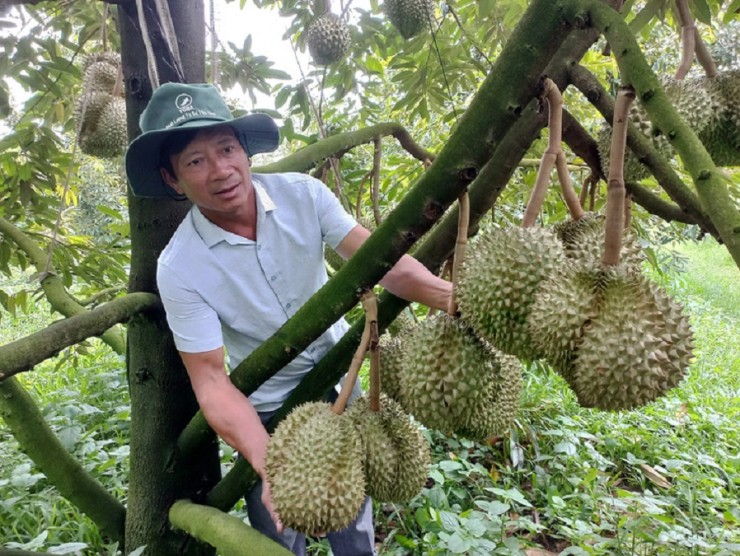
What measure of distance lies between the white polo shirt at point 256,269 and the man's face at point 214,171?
0.08m

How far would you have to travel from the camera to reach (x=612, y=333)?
39.8 inches

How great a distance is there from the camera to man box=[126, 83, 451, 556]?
164 centimetres

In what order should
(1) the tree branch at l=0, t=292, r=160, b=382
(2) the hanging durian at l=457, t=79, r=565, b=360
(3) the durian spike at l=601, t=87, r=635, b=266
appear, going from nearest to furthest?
1. (3) the durian spike at l=601, t=87, r=635, b=266
2. (2) the hanging durian at l=457, t=79, r=565, b=360
3. (1) the tree branch at l=0, t=292, r=160, b=382

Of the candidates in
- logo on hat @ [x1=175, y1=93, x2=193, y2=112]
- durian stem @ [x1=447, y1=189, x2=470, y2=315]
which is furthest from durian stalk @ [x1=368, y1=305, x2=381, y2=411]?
logo on hat @ [x1=175, y1=93, x2=193, y2=112]

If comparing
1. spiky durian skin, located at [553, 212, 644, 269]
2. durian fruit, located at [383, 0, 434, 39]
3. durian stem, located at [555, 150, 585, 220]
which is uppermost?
durian fruit, located at [383, 0, 434, 39]

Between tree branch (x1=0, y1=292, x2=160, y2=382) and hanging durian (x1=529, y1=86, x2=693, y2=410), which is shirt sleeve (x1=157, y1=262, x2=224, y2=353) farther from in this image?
hanging durian (x1=529, y1=86, x2=693, y2=410)

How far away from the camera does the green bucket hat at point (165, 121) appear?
1.67 meters

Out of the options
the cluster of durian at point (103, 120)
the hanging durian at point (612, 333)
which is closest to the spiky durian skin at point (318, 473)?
the hanging durian at point (612, 333)

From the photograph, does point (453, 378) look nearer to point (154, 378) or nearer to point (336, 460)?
point (336, 460)

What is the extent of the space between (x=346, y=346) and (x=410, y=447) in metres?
0.29

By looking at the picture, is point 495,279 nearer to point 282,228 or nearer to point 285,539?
point 282,228

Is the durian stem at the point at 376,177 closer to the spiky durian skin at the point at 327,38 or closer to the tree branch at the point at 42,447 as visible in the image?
the spiky durian skin at the point at 327,38

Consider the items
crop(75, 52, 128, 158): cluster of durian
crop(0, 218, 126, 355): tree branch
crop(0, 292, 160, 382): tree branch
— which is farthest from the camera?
crop(75, 52, 128, 158): cluster of durian

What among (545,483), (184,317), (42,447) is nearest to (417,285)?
(184,317)
